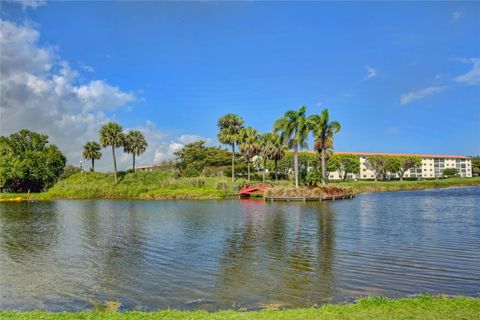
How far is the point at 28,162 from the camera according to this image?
73.2 meters

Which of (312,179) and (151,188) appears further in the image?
(151,188)

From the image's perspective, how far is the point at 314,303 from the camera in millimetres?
9977

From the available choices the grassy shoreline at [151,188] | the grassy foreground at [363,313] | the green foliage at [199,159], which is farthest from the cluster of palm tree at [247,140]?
the grassy foreground at [363,313]

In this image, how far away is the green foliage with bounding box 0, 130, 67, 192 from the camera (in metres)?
71.1

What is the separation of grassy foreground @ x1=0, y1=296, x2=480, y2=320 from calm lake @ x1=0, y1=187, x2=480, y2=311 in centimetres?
164

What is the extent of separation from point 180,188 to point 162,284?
53.2m

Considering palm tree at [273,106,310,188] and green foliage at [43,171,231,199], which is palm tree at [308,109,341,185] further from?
green foliage at [43,171,231,199]

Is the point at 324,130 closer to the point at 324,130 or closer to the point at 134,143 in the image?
the point at 324,130

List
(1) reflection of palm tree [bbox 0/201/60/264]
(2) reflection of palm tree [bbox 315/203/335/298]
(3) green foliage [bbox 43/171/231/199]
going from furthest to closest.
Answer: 1. (3) green foliage [bbox 43/171/231/199]
2. (1) reflection of palm tree [bbox 0/201/60/264]
3. (2) reflection of palm tree [bbox 315/203/335/298]

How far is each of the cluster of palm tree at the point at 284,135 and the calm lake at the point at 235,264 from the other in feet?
106

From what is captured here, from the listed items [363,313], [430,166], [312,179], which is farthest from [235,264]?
[430,166]

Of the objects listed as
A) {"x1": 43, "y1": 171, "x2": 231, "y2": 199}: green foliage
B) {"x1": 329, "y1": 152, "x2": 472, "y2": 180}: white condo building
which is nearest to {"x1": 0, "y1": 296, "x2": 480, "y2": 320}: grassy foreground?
{"x1": 43, "y1": 171, "x2": 231, "y2": 199}: green foliage

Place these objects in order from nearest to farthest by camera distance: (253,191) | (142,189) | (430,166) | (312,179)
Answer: (312,179)
(253,191)
(142,189)
(430,166)

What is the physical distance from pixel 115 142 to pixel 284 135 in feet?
128
